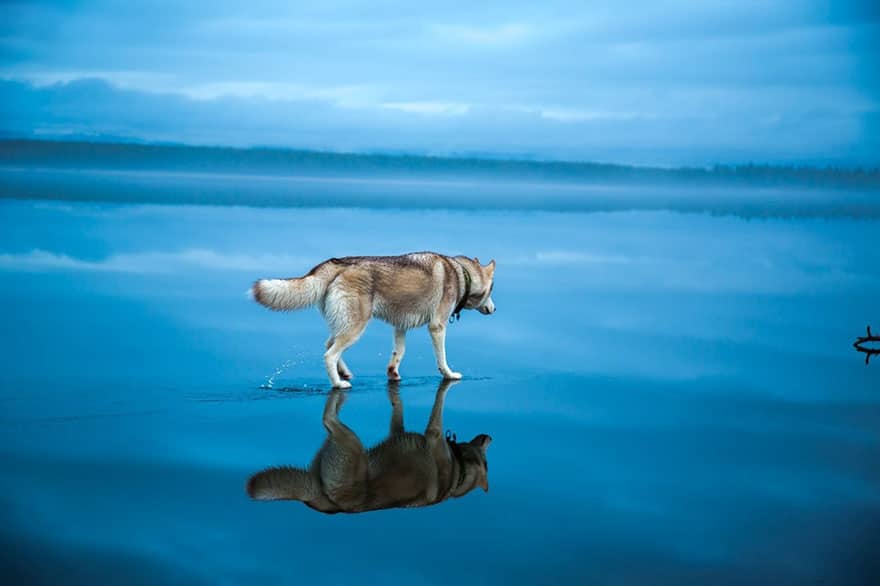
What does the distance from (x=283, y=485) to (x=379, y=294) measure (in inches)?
125

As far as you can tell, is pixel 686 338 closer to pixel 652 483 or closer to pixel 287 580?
pixel 652 483

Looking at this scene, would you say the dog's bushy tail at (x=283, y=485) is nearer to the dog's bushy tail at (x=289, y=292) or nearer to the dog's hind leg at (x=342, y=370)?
the dog's bushy tail at (x=289, y=292)

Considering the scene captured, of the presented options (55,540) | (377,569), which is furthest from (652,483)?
(55,540)

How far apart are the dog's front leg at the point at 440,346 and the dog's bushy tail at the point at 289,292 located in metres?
1.22

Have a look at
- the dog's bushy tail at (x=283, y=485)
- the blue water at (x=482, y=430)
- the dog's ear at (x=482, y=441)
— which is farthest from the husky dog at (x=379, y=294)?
the dog's bushy tail at (x=283, y=485)

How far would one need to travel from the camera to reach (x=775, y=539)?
6430mm

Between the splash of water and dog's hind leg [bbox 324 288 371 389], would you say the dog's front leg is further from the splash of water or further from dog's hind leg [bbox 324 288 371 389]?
the splash of water

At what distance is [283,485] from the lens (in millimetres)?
7062

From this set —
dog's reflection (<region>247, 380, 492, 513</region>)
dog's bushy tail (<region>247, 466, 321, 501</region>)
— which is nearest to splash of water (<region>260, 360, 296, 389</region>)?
dog's reflection (<region>247, 380, 492, 513</region>)

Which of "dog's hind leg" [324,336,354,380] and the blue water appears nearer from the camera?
the blue water

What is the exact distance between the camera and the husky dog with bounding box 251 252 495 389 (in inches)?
379

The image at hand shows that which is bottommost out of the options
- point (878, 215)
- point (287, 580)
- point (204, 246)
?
point (287, 580)

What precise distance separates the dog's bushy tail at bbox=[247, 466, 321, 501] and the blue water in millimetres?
133

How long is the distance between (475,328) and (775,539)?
26.6ft
